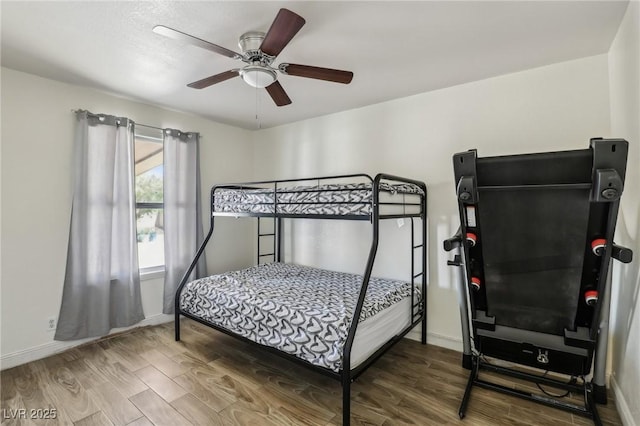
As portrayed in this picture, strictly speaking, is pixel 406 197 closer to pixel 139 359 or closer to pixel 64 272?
pixel 139 359

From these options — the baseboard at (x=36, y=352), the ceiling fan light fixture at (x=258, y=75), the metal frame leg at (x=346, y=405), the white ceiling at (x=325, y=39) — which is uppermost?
the white ceiling at (x=325, y=39)

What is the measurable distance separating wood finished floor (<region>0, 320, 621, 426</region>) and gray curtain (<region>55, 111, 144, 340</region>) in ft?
1.14

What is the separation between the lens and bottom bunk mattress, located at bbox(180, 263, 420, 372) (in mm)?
1906

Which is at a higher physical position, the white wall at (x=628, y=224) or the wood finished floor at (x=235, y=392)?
the white wall at (x=628, y=224)

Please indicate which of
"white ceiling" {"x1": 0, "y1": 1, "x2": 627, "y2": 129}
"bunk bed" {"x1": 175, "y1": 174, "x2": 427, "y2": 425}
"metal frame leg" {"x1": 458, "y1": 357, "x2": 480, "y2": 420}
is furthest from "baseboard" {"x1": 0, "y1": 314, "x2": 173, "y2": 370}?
"metal frame leg" {"x1": 458, "y1": 357, "x2": 480, "y2": 420}

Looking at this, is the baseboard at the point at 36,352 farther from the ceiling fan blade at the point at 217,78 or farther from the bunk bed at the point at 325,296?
the ceiling fan blade at the point at 217,78

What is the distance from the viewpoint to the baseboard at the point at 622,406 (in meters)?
1.64

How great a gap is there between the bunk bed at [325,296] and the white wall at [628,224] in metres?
1.30

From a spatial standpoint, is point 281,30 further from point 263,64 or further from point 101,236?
point 101,236

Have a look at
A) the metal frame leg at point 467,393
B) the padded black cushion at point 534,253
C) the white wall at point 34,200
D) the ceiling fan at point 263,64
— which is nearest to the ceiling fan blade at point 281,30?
the ceiling fan at point 263,64

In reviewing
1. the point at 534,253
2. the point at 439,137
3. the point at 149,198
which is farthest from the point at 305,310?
the point at 149,198

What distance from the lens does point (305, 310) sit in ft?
6.78

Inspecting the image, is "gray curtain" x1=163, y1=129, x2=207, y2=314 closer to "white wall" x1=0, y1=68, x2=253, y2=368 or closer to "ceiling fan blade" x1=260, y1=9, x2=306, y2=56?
"white wall" x1=0, y1=68, x2=253, y2=368

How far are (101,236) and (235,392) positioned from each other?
1.96m
